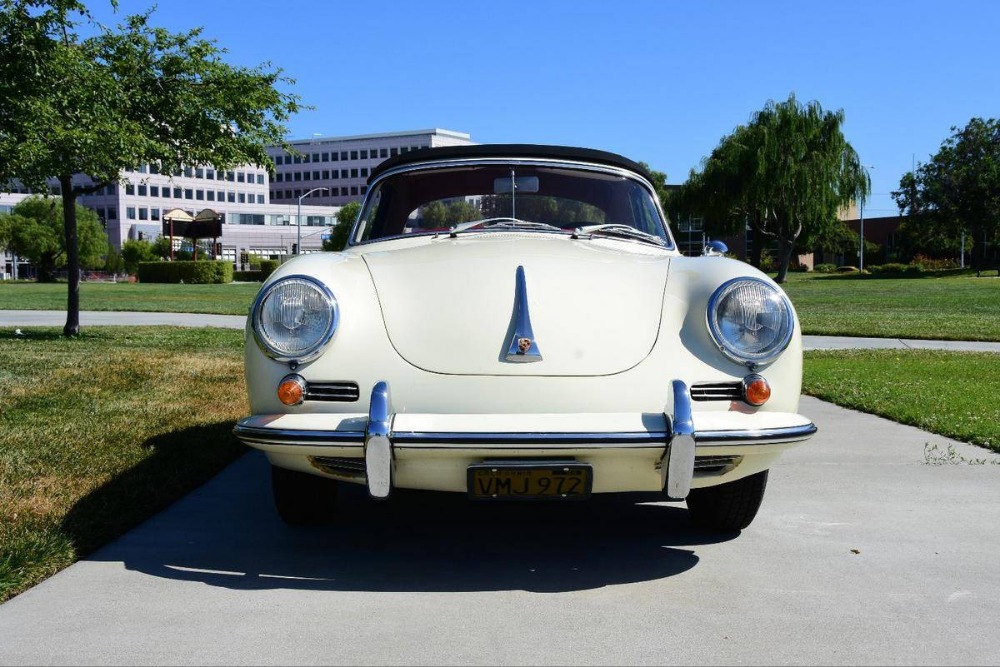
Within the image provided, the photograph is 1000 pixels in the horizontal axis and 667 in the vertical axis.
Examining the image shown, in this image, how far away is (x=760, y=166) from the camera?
43.2m

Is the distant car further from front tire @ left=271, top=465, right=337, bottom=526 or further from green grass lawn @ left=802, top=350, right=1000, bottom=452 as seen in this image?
green grass lawn @ left=802, top=350, right=1000, bottom=452

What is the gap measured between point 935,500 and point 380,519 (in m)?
2.69

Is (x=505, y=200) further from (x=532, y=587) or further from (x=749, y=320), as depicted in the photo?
(x=532, y=587)

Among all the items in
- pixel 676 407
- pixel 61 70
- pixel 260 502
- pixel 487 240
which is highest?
pixel 61 70

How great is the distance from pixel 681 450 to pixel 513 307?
79cm

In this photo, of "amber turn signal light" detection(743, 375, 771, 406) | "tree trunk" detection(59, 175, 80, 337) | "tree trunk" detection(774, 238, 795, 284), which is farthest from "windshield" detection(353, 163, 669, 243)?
"tree trunk" detection(774, 238, 795, 284)

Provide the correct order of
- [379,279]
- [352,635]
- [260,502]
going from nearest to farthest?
[352,635] < [379,279] < [260,502]

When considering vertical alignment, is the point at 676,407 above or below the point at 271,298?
below

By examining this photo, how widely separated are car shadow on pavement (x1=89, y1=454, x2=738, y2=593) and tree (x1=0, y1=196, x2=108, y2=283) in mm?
72729

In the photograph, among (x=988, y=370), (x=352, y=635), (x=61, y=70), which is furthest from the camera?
(x=61, y=70)

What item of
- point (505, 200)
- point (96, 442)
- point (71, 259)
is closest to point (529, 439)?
point (505, 200)

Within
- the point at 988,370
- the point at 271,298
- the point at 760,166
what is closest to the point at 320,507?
the point at 271,298

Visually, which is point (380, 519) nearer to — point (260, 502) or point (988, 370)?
point (260, 502)

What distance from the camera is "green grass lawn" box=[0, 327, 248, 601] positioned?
3980 millimetres
